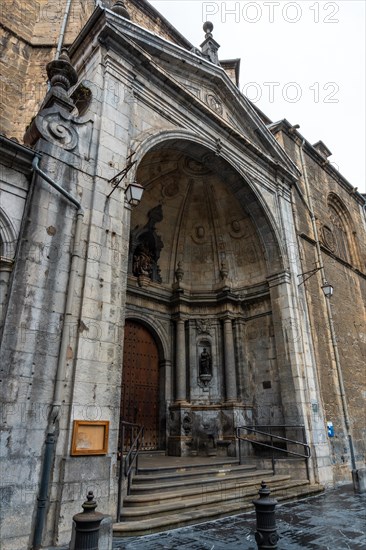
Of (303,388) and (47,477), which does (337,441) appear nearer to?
(303,388)

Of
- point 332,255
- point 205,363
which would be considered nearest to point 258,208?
point 332,255

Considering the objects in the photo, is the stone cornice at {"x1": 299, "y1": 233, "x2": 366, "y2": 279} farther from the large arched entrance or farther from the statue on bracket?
the statue on bracket

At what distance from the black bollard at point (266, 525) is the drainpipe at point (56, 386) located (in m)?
2.35

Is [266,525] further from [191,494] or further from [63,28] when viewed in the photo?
[63,28]

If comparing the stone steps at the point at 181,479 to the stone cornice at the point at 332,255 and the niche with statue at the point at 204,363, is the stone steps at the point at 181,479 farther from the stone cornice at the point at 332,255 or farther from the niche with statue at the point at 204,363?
the stone cornice at the point at 332,255

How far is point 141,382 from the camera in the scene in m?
9.36

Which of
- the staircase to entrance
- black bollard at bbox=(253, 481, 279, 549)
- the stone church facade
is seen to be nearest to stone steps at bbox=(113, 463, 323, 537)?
the staircase to entrance

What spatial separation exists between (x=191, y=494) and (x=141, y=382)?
3913 mm

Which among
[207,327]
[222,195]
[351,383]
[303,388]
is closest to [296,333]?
[303,388]

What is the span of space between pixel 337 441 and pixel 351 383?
222cm

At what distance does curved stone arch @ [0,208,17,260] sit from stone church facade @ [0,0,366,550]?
0.9 inches

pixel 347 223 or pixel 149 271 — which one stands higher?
pixel 347 223

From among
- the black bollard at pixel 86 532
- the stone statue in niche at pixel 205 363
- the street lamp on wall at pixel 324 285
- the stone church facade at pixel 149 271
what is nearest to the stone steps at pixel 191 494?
the stone church facade at pixel 149 271

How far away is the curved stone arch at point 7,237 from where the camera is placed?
4.90 meters
